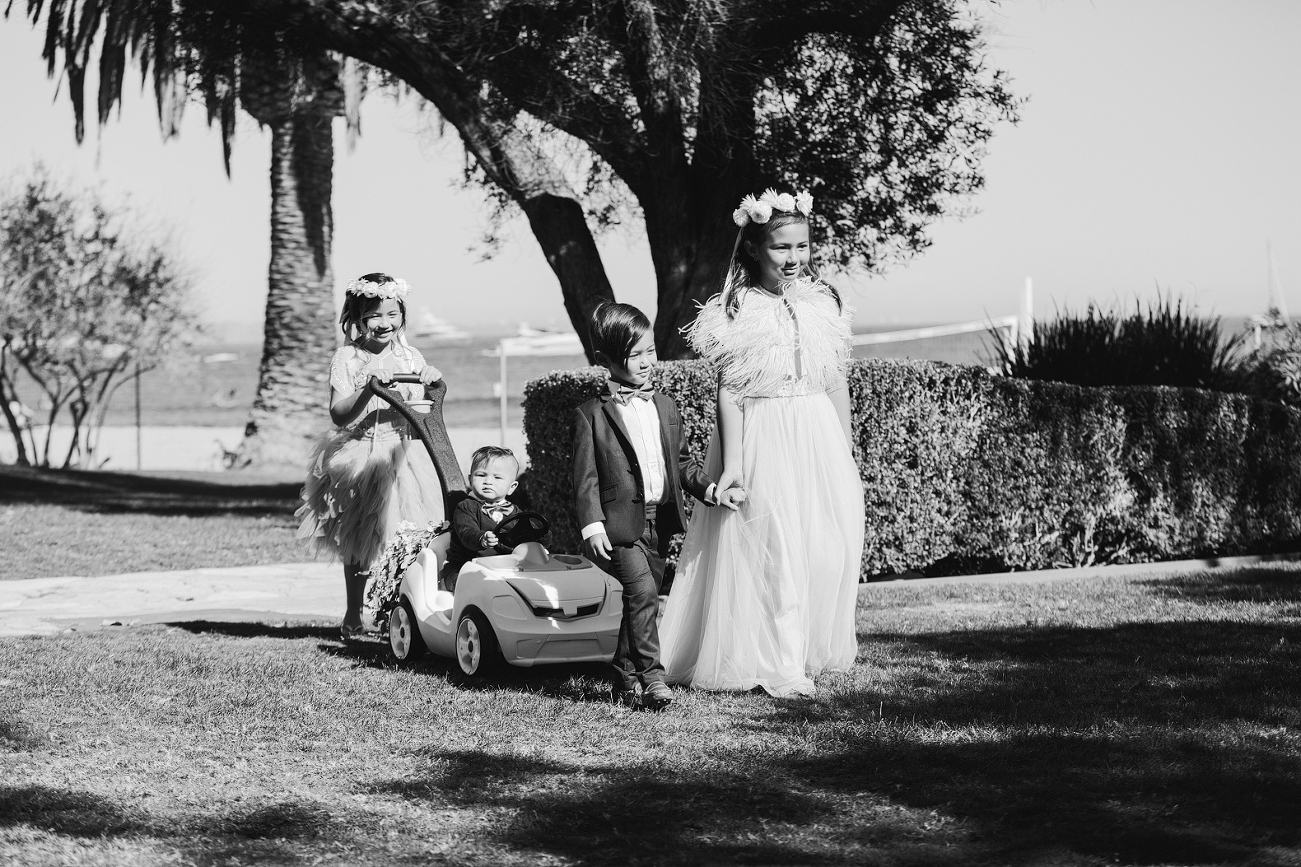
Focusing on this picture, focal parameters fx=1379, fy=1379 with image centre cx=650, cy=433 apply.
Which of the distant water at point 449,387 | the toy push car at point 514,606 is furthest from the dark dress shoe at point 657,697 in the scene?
the distant water at point 449,387

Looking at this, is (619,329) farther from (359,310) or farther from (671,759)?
(359,310)

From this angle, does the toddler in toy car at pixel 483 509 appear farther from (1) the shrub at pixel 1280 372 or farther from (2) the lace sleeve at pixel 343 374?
(1) the shrub at pixel 1280 372

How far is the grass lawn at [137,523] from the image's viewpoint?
36.3 feet

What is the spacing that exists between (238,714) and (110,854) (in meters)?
1.60

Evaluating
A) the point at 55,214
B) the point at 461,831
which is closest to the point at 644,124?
the point at 461,831

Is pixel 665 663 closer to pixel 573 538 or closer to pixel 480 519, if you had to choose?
pixel 480 519

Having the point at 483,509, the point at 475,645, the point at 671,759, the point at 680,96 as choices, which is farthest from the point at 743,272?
the point at 680,96

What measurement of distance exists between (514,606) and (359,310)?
1.99 m

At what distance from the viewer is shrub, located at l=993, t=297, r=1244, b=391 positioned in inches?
423

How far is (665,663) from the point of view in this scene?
18.0 feet

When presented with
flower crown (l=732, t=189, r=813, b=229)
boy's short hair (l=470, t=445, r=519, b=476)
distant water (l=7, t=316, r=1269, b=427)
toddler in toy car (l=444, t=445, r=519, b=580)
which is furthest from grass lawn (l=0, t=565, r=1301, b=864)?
distant water (l=7, t=316, r=1269, b=427)

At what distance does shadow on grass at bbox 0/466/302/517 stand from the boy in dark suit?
10487 millimetres

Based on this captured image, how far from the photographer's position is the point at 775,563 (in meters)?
5.27

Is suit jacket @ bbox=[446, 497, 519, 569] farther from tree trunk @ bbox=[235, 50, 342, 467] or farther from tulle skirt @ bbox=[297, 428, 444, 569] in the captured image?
tree trunk @ bbox=[235, 50, 342, 467]
